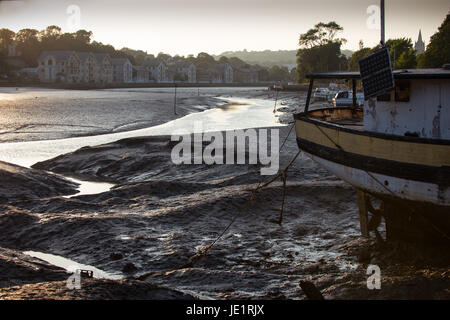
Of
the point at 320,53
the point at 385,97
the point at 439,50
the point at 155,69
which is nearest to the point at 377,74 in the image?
the point at 385,97

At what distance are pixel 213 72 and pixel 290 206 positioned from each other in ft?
616

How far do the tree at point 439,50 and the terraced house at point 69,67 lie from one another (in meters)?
92.4

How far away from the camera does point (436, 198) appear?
351 inches

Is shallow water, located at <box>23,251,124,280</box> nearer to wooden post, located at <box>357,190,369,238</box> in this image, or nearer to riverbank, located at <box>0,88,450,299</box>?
riverbank, located at <box>0,88,450,299</box>

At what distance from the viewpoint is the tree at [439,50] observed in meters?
57.9

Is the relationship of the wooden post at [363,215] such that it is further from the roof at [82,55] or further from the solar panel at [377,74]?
the roof at [82,55]

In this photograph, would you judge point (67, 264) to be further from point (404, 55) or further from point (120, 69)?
point (120, 69)

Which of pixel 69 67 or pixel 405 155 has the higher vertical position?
pixel 69 67

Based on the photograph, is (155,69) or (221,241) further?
(155,69)
